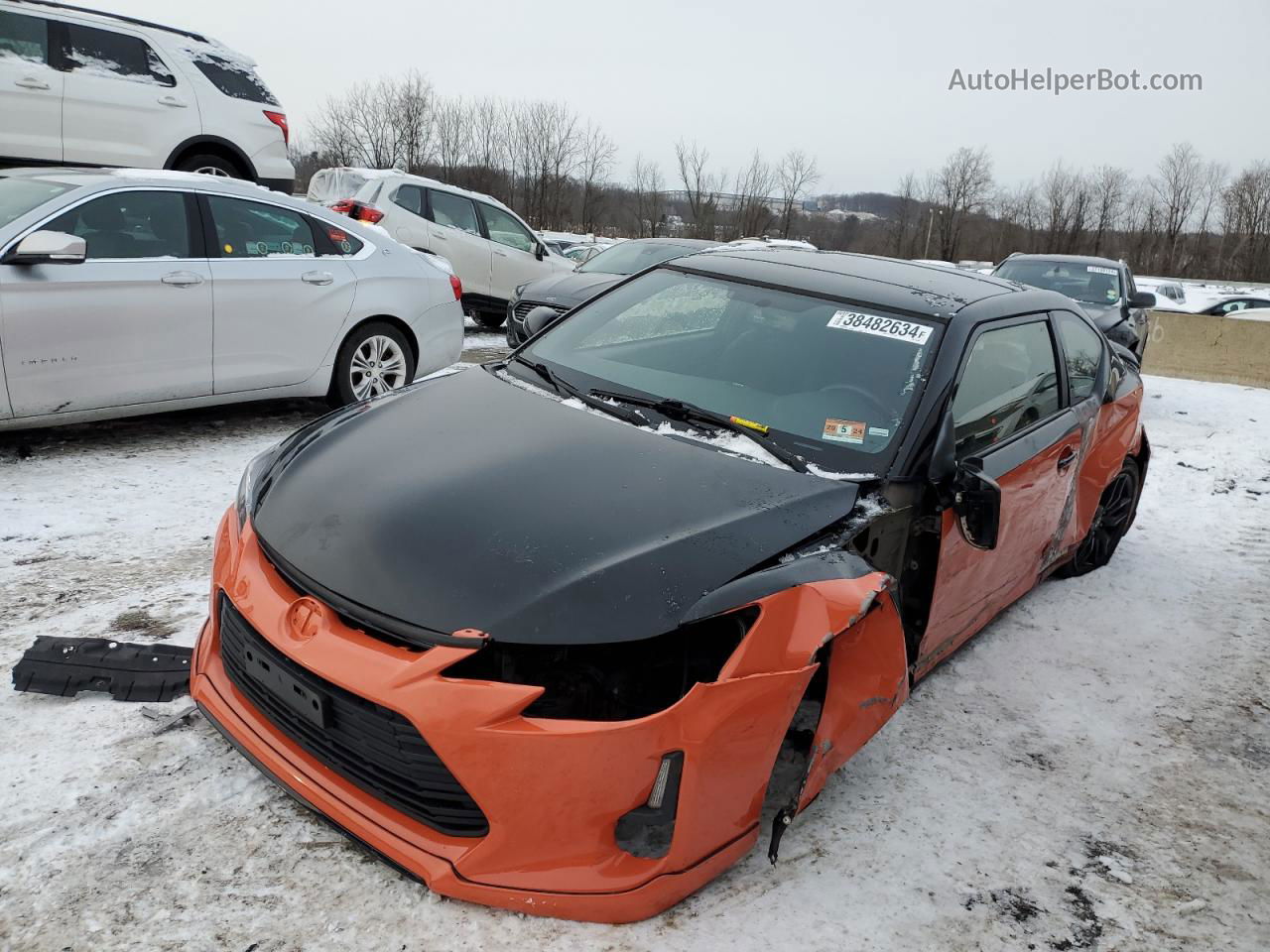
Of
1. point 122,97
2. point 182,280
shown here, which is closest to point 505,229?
point 122,97

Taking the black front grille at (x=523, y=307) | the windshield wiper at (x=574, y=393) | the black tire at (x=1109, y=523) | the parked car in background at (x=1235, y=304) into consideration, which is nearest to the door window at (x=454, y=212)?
the black front grille at (x=523, y=307)

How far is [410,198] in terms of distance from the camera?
10.9 meters

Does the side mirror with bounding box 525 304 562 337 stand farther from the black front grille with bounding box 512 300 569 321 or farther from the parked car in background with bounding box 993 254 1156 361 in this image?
the parked car in background with bounding box 993 254 1156 361

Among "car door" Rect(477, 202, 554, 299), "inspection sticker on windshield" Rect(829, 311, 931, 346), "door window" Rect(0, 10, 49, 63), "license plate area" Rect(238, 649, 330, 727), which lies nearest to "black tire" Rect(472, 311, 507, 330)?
"car door" Rect(477, 202, 554, 299)

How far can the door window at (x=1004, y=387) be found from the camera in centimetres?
310

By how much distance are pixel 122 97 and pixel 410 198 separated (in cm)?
329

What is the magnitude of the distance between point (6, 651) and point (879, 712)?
277cm

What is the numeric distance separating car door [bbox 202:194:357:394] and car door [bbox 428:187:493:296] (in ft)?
16.5

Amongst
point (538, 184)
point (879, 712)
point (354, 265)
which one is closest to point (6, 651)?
point (879, 712)

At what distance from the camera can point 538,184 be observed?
46125mm

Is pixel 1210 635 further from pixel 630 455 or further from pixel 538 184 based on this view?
pixel 538 184

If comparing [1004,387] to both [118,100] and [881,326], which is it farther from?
[118,100]

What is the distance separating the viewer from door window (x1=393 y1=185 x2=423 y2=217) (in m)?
10.8

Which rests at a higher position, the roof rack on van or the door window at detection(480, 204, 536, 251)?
the roof rack on van
